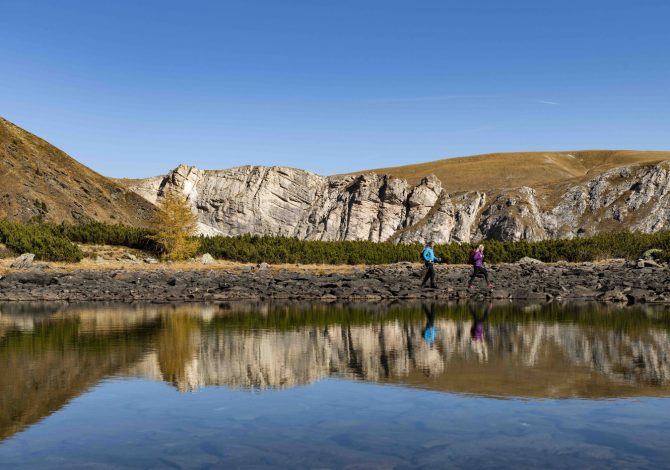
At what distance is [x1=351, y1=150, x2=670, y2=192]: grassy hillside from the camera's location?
387 ft

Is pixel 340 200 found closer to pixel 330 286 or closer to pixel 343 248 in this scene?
pixel 343 248

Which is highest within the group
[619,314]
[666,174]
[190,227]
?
[666,174]

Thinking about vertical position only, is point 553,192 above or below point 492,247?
above

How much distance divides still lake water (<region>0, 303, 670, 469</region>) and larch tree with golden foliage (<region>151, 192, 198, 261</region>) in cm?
3021

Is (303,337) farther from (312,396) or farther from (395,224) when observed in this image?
(395,224)

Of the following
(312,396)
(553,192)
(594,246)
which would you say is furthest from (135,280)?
(553,192)

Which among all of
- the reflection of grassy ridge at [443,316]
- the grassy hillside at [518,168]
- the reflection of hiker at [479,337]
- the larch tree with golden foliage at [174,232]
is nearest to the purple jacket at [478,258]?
the reflection of grassy ridge at [443,316]

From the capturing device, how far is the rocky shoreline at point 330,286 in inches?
1067

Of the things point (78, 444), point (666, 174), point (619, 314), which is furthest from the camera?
point (666, 174)

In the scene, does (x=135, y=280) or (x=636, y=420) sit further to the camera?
(x=135, y=280)

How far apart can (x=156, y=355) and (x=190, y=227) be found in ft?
120

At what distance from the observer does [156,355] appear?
487 inches

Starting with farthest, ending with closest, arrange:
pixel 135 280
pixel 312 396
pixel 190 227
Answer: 1. pixel 190 227
2. pixel 135 280
3. pixel 312 396

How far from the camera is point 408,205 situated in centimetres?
9750
